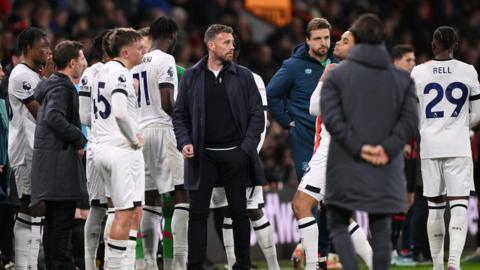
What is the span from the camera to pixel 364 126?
8094 mm

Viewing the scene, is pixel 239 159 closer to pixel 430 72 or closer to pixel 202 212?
pixel 202 212

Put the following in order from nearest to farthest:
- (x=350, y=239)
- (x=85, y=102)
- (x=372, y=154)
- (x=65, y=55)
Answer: (x=372, y=154)
(x=350, y=239)
(x=85, y=102)
(x=65, y=55)

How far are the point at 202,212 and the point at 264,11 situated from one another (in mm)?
12649

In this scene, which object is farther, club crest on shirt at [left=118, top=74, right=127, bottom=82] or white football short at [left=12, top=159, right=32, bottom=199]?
white football short at [left=12, top=159, right=32, bottom=199]

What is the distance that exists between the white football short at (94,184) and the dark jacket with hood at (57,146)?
1.04ft

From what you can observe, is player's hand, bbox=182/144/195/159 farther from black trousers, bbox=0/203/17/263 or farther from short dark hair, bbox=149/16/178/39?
black trousers, bbox=0/203/17/263

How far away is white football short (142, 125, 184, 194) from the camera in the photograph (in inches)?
430

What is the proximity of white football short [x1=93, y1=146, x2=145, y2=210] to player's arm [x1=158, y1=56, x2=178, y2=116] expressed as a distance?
106 cm

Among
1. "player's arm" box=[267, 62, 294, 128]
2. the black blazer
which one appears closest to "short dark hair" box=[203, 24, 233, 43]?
the black blazer

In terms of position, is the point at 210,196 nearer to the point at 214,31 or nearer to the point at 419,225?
the point at 214,31

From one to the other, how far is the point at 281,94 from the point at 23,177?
8.54 ft

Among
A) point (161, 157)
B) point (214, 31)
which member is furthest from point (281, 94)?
point (214, 31)

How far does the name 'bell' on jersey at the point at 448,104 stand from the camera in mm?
10633

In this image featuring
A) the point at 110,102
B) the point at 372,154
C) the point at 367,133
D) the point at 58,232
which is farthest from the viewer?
the point at 58,232
